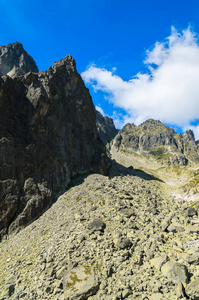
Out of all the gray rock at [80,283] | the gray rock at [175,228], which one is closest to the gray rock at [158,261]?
the gray rock at [80,283]

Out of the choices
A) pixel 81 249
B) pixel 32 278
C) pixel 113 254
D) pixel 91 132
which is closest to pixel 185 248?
pixel 113 254

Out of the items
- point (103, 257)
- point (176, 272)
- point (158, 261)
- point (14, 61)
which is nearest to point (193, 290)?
point (176, 272)

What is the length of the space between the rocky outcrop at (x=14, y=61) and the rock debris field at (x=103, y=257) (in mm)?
126756

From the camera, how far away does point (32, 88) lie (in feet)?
171

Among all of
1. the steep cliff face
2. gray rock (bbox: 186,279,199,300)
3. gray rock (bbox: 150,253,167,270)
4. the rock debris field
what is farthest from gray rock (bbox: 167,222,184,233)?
the steep cliff face

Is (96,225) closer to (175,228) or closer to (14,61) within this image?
(175,228)

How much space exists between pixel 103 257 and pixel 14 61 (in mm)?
151741

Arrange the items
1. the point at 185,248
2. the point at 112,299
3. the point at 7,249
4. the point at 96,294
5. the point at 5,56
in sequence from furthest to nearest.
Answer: the point at 5,56, the point at 7,249, the point at 185,248, the point at 96,294, the point at 112,299

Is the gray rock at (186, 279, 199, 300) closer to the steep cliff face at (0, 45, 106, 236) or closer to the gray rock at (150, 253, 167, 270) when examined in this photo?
the gray rock at (150, 253, 167, 270)

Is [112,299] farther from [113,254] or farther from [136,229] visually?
[136,229]

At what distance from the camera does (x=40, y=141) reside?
48.7 metres

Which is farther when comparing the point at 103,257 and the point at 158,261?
the point at 103,257

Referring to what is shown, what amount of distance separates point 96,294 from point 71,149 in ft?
162

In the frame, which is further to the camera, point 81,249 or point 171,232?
point 171,232
